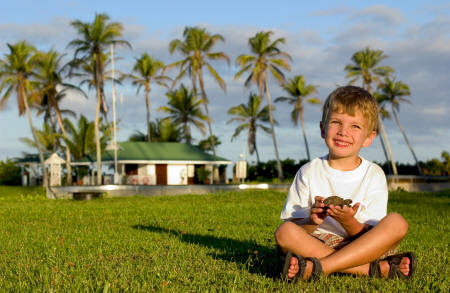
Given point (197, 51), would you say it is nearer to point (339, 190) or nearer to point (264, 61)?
point (264, 61)

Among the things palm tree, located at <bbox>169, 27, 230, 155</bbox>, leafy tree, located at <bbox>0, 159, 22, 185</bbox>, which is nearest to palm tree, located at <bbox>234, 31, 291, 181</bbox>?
palm tree, located at <bbox>169, 27, 230, 155</bbox>

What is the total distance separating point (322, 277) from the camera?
10.9 feet

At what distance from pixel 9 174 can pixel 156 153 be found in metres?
16.5

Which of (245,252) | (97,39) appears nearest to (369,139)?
(245,252)

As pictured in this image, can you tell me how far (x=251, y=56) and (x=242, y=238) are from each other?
35795 millimetres

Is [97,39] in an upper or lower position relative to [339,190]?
upper

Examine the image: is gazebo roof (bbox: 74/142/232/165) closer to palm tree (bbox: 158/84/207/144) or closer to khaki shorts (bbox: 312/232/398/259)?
palm tree (bbox: 158/84/207/144)

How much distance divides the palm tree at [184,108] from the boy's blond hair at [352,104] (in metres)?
42.9

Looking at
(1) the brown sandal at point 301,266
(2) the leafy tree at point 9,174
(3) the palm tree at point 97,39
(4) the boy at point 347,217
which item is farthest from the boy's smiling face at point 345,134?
(2) the leafy tree at point 9,174

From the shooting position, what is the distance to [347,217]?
3.22m

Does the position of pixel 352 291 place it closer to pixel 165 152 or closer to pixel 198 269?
pixel 198 269

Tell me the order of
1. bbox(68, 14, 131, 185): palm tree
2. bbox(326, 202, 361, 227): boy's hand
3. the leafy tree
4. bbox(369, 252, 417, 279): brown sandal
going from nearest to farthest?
bbox(326, 202, 361, 227): boy's hand, bbox(369, 252, 417, 279): brown sandal, bbox(68, 14, 131, 185): palm tree, the leafy tree

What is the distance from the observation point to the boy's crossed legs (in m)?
3.33

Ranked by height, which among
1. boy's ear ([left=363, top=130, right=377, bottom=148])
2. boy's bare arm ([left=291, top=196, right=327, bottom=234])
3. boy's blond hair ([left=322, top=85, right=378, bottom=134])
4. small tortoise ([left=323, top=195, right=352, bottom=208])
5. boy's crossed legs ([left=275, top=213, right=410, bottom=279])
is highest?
boy's blond hair ([left=322, top=85, right=378, bottom=134])
